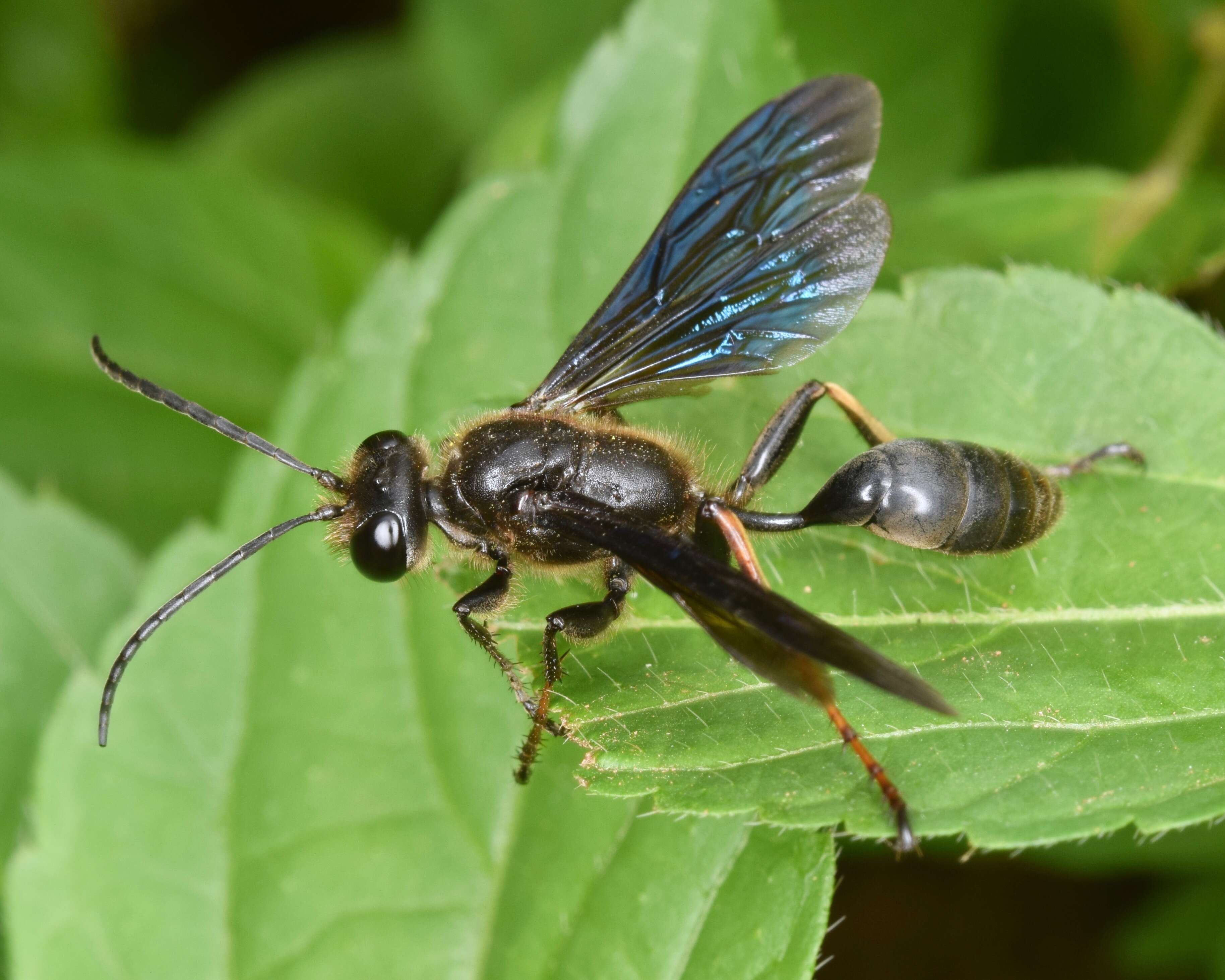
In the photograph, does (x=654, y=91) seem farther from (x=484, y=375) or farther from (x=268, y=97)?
(x=268, y=97)

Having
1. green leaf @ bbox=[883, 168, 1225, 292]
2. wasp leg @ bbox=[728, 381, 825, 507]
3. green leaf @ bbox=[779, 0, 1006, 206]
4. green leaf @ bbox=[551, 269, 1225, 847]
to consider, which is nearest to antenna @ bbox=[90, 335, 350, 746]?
green leaf @ bbox=[551, 269, 1225, 847]

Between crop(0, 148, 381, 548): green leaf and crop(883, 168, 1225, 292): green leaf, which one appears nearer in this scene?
crop(883, 168, 1225, 292): green leaf

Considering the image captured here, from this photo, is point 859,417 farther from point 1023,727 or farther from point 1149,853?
point 1149,853

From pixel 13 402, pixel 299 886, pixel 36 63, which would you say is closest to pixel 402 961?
pixel 299 886

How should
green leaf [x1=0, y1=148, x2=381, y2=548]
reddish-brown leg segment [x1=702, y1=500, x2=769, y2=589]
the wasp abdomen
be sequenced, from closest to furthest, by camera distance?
the wasp abdomen
reddish-brown leg segment [x1=702, y1=500, x2=769, y2=589]
green leaf [x1=0, y1=148, x2=381, y2=548]

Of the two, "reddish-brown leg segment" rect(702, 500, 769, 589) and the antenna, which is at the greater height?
the antenna

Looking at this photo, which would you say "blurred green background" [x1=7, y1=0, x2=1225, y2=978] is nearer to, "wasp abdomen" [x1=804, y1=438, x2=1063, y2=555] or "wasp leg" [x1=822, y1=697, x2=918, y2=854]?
"wasp abdomen" [x1=804, y1=438, x2=1063, y2=555]

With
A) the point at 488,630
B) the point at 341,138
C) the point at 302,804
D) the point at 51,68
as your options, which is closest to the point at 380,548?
the point at 488,630
